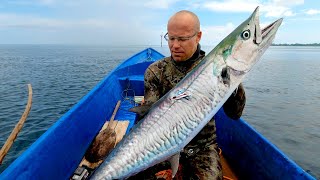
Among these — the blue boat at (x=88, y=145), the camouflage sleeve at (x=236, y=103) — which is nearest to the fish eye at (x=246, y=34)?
the camouflage sleeve at (x=236, y=103)

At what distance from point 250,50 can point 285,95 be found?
68.8 ft

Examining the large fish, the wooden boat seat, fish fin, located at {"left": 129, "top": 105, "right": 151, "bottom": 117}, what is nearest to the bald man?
fish fin, located at {"left": 129, "top": 105, "right": 151, "bottom": 117}

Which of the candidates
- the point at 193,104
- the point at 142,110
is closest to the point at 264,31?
the point at 193,104

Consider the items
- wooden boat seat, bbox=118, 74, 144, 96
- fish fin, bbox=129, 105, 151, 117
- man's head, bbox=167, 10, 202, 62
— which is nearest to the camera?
fish fin, bbox=129, 105, 151, 117

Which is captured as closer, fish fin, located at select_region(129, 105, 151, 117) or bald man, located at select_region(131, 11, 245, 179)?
fish fin, located at select_region(129, 105, 151, 117)

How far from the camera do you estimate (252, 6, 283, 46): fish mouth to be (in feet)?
8.68

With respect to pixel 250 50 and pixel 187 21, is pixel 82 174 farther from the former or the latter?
pixel 250 50

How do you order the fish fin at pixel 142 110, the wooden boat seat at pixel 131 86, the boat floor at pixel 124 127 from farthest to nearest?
the wooden boat seat at pixel 131 86, the boat floor at pixel 124 127, the fish fin at pixel 142 110

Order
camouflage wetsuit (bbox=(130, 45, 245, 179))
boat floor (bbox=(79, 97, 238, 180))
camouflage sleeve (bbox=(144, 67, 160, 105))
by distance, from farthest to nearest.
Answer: boat floor (bbox=(79, 97, 238, 180)), camouflage sleeve (bbox=(144, 67, 160, 105)), camouflage wetsuit (bbox=(130, 45, 245, 179))

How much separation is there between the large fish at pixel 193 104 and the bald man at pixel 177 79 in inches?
31.6

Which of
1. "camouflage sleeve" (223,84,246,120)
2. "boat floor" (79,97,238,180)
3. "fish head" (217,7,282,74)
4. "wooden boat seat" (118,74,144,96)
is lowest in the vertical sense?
"boat floor" (79,97,238,180)

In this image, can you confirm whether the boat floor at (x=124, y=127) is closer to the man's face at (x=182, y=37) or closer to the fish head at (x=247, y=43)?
the man's face at (x=182, y=37)

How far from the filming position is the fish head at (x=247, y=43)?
2.65 meters

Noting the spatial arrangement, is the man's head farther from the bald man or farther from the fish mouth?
the fish mouth
